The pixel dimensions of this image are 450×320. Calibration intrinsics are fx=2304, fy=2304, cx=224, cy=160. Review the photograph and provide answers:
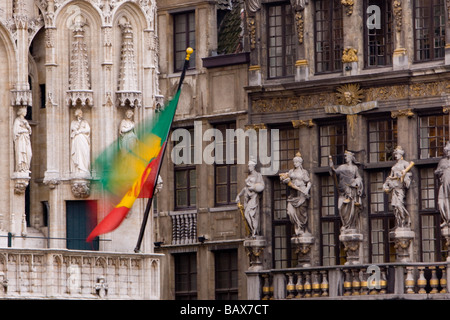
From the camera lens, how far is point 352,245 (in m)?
57.2

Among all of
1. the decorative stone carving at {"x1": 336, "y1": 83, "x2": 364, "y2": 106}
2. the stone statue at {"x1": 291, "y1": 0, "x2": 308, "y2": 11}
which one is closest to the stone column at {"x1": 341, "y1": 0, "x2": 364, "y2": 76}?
the decorative stone carving at {"x1": 336, "y1": 83, "x2": 364, "y2": 106}

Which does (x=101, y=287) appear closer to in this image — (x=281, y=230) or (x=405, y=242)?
(x=405, y=242)

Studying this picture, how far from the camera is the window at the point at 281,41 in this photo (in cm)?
5959

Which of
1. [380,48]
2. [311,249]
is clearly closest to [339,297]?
[311,249]

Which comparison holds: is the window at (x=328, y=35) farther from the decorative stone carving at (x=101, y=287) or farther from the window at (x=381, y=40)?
the decorative stone carving at (x=101, y=287)

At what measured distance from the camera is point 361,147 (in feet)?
189

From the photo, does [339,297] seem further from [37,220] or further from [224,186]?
[37,220]

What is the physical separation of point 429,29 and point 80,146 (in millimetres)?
11495

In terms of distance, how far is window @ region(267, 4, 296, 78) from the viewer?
59594 mm

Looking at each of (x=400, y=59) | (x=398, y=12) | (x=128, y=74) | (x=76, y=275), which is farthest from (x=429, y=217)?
(x=76, y=275)

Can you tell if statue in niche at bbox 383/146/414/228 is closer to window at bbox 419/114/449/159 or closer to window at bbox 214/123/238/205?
window at bbox 419/114/449/159

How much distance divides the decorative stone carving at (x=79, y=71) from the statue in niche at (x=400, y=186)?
33.0 feet

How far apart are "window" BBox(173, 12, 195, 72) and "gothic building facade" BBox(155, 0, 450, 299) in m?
0.04
